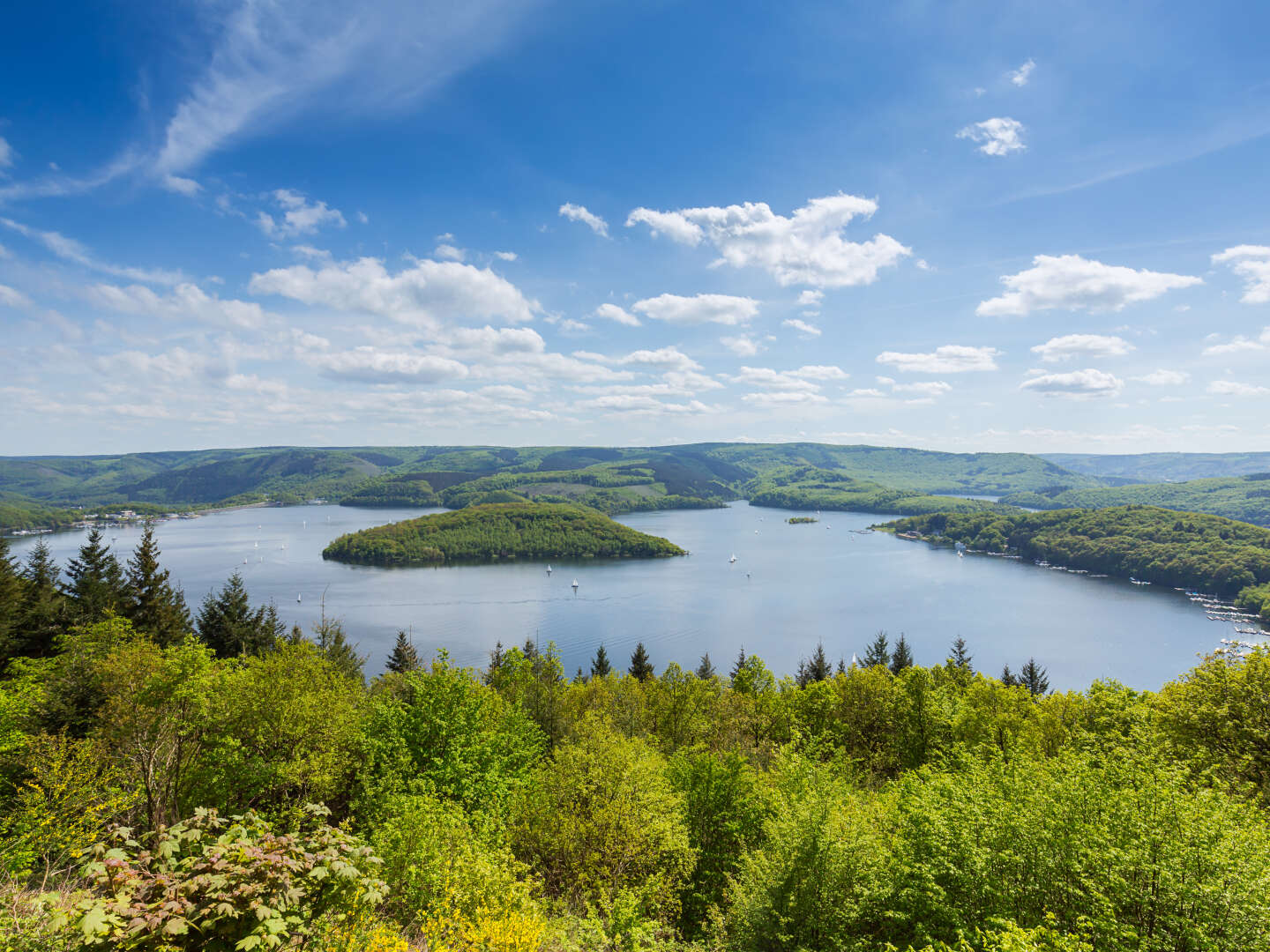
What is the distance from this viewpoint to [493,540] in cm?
14288


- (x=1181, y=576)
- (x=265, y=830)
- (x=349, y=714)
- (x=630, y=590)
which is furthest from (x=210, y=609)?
(x=1181, y=576)

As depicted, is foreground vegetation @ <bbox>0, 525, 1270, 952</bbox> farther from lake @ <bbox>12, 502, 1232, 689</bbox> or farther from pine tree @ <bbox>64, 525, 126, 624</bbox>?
lake @ <bbox>12, 502, 1232, 689</bbox>

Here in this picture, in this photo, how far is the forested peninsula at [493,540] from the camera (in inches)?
5103

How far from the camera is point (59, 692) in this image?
1688cm

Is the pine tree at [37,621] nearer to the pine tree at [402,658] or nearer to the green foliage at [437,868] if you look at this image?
the green foliage at [437,868]

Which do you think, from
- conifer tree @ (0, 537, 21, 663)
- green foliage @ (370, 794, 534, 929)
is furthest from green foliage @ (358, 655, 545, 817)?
conifer tree @ (0, 537, 21, 663)

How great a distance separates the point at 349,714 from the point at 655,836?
9.75 m

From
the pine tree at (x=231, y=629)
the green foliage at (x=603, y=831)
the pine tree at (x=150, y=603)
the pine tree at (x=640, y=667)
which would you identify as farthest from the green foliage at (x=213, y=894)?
the pine tree at (x=640, y=667)

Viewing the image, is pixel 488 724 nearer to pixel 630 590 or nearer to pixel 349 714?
pixel 349 714

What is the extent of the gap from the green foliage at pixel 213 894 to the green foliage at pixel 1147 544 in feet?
462

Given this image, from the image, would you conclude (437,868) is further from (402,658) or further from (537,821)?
(402,658)

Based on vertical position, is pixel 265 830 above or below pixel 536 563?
above

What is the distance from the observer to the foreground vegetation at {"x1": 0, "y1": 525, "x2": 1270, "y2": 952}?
537 centimetres

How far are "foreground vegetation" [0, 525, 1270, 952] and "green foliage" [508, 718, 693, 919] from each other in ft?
0.29
